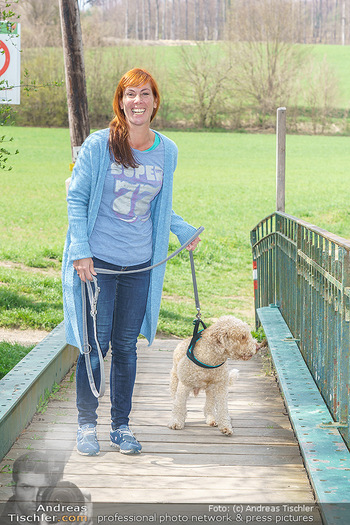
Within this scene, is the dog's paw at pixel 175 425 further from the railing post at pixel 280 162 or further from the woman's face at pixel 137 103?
the railing post at pixel 280 162

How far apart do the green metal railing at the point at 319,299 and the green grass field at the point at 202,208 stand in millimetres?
3321

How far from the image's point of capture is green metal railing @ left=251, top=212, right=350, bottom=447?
3.48 metres

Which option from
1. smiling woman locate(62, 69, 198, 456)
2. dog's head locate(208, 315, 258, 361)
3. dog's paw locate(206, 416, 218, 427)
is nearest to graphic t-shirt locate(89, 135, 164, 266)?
smiling woman locate(62, 69, 198, 456)

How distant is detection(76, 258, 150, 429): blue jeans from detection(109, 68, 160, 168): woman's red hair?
0.59 metres

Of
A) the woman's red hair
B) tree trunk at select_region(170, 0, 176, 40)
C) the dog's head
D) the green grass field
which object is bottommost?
the green grass field

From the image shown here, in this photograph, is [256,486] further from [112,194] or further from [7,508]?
[112,194]

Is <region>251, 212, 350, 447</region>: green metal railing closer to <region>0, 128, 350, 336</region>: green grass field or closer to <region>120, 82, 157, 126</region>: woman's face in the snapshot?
<region>120, 82, 157, 126</region>: woman's face

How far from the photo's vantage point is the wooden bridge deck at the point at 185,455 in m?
3.31

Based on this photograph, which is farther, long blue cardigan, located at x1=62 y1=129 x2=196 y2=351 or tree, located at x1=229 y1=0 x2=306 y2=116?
tree, located at x1=229 y1=0 x2=306 y2=116

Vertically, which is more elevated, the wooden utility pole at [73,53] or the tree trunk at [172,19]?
the tree trunk at [172,19]

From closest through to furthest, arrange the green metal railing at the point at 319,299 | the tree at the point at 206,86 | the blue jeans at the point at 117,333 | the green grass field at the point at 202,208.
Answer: the green metal railing at the point at 319,299 < the blue jeans at the point at 117,333 < the green grass field at the point at 202,208 < the tree at the point at 206,86

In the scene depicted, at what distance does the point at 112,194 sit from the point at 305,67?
51.1 m

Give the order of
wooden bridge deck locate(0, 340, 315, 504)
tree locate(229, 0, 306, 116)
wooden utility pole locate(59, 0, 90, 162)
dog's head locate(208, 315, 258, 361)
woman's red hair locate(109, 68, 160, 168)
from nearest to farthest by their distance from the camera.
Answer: wooden bridge deck locate(0, 340, 315, 504) → woman's red hair locate(109, 68, 160, 168) → dog's head locate(208, 315, 258, 361) → wooden utility pole locate(59, 0, 90, 162) → tree locate(229, 0, 306, 116)

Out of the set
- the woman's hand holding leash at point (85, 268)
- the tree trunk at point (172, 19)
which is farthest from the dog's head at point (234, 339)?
the tree trunk at point (172, 19)
